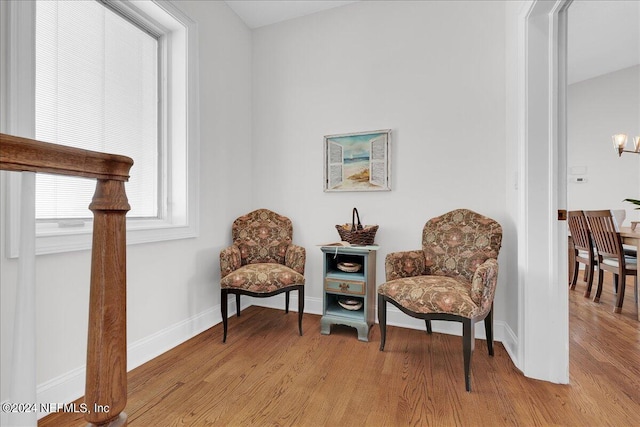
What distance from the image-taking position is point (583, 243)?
334cm

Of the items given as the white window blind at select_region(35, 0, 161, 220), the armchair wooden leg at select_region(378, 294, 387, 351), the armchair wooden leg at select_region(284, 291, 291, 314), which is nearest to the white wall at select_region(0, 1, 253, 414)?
the white window blind at select_region(35, 0, 161, 220)

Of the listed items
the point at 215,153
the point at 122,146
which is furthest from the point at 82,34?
the point at 215,153

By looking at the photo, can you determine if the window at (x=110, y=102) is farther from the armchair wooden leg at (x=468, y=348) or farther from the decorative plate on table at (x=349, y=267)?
the armchair wooden leg at (x=468, y=348)

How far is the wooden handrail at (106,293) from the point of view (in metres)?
0.56

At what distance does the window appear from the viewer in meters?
1.38

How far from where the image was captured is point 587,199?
4.55 metres

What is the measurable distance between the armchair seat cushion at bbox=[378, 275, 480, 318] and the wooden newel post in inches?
60.1

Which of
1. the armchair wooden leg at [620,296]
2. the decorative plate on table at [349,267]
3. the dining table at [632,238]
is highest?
the dining table at [632,238]

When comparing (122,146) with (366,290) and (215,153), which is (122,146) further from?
(366,290)

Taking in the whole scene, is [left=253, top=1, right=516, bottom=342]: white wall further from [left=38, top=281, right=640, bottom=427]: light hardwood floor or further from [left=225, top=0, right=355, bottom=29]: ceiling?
[left=38, top=281, right=640, bottom=427]: light hardwood floor

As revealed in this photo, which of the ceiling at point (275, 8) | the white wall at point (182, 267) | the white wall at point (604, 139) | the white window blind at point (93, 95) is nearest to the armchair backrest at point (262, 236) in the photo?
the white wall at point (182, 267)

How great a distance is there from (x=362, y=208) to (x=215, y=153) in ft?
4.61

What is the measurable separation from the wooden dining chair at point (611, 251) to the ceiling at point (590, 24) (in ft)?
7.05

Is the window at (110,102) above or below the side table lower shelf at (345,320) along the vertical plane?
above
